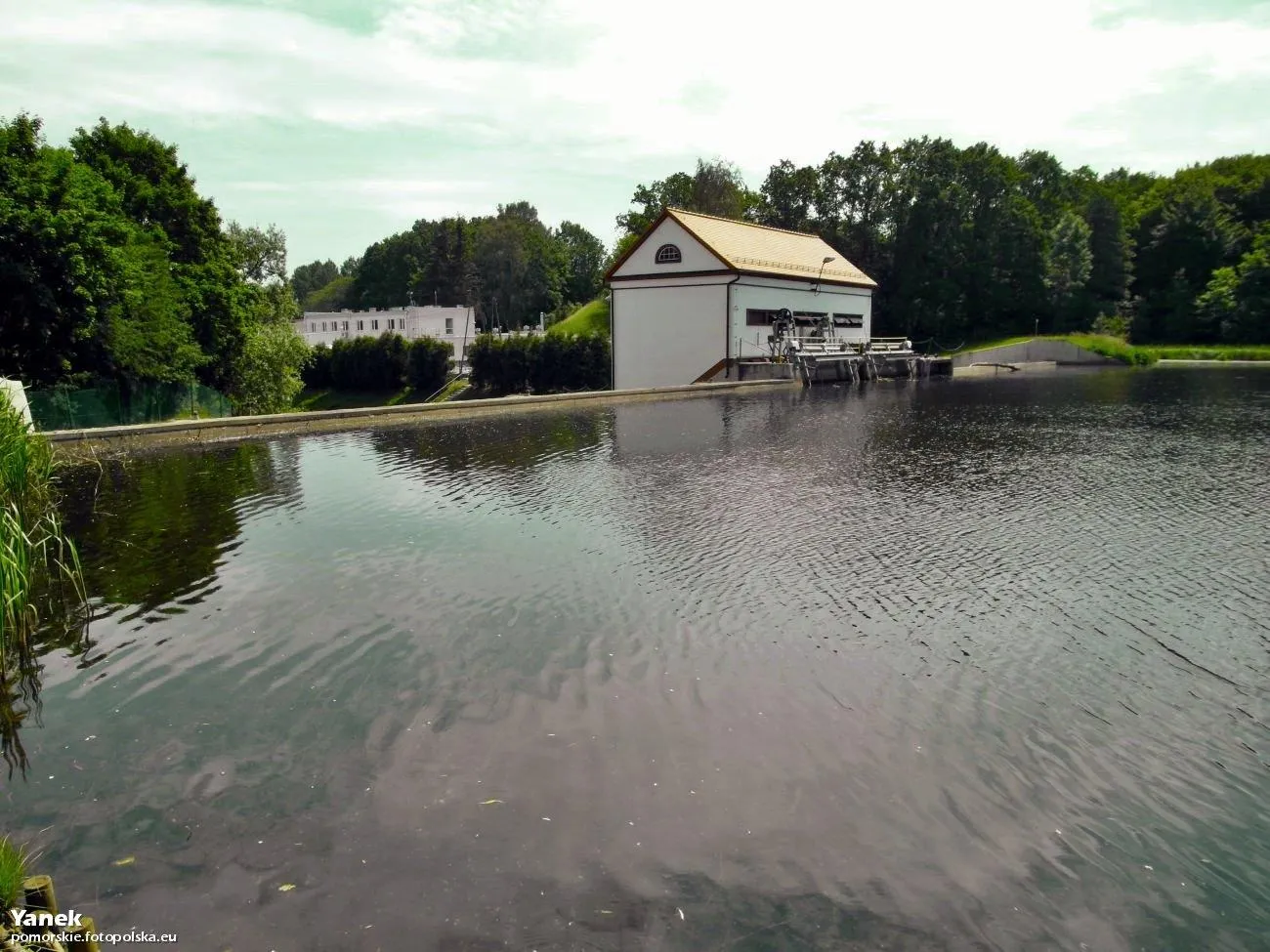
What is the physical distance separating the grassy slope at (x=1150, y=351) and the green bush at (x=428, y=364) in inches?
1448

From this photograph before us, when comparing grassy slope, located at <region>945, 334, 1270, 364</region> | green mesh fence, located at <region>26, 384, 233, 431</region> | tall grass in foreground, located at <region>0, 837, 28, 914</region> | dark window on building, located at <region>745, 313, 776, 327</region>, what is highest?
dark window on building, located at <region>745, 313, 776, 327</region>

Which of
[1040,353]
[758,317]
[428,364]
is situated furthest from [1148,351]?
[428,364]

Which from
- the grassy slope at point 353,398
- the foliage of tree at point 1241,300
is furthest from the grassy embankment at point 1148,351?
the grassy slope at point 353,398

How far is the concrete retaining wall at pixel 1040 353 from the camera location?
57.0 metres

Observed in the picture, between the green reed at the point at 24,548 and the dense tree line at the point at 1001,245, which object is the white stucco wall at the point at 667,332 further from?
the green reed at the point at 24,548

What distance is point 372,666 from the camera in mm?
7188

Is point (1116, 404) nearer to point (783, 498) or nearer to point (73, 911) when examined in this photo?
point (783, 498)

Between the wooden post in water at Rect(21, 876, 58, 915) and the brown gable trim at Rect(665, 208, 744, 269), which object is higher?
the brown gable trim at Rect(665, 208, 744, 269)

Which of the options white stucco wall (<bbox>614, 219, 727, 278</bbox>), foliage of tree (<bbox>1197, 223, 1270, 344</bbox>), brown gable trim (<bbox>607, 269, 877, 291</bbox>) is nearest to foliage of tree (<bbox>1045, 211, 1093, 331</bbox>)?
foliage of tree (<bbox>1197, 223, 1270, 344</bbox>)

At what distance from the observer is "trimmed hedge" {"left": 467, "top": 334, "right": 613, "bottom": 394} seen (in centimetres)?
4788

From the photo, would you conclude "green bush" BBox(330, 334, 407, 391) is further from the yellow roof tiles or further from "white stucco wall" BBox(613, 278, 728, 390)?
the yellow roof tiles

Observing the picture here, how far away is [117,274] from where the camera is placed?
23391 millimetres

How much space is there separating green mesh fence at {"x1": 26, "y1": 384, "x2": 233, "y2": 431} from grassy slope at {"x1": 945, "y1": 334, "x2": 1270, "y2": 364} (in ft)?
163

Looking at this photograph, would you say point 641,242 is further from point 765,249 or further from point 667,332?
point 765,249
